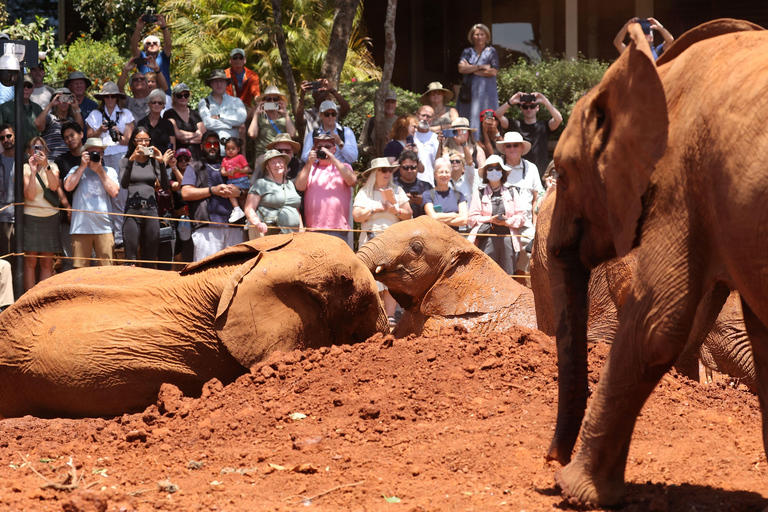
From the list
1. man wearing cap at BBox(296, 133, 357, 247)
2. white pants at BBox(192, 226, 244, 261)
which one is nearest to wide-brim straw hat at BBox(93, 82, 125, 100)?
white pants at BBox(192, 226, 244, 261)

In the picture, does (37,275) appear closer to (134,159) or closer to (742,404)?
(134,159)

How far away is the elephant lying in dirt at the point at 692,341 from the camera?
23.2ft

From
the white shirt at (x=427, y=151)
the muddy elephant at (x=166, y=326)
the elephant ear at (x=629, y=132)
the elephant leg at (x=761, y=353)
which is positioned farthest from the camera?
the white shirt at (x=427, y=151)

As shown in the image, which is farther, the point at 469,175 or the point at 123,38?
the point at 123,38

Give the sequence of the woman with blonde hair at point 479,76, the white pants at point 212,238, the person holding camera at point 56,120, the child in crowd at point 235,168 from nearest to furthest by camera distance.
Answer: the white pants at point 212,238
the child in crowd at point 235,168
the person holding camera at point 56,120
the woman with blonde hair at point 479,76

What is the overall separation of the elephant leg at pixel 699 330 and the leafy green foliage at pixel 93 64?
55.1 feet

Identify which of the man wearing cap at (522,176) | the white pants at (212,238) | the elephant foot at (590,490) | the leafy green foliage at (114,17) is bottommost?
the white pants at (212,238)

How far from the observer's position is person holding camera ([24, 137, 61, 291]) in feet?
33.3

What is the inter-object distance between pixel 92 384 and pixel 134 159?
4.25m

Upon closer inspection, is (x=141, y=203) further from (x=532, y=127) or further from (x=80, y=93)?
(x=532, y=127)

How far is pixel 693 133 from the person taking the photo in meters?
3.66

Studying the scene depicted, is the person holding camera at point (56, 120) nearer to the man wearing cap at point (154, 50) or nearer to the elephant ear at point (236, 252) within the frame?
the man wearing cap at point (154, 50)

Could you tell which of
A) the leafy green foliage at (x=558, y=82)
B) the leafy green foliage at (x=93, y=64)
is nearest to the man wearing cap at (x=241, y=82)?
the leafy green foliage at (x=558, y=82)

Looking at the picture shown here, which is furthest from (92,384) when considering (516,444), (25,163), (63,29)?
(63,29)
